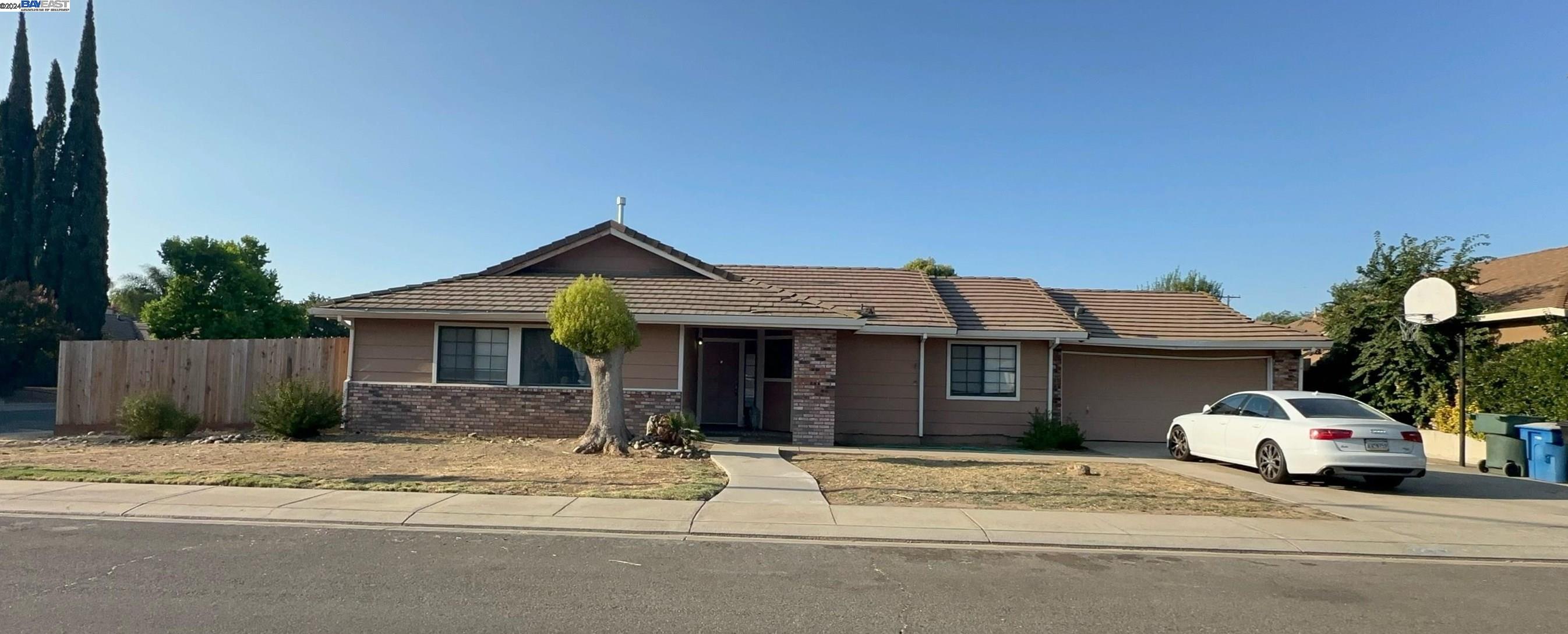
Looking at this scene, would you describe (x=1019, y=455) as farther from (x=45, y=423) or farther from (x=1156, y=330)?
(x=45, y=423)

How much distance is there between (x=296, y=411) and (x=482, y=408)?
2.92 metres

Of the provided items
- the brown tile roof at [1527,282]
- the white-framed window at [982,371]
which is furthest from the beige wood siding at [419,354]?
the brown tile roof at [1527,282]

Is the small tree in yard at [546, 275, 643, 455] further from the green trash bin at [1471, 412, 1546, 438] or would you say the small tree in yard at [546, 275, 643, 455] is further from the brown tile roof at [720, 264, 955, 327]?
the green trash bin at [1471, 412, 1546, 438]

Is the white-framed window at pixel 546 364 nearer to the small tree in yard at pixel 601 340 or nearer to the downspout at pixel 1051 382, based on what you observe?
the small tree in yard at pixel 601 340

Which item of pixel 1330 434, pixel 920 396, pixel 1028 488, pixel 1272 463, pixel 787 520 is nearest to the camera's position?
pixel 787 520

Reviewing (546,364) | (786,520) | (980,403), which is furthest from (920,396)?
(786,520)

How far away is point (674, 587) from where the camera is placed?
606 cm

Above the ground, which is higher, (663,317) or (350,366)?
(663,317)

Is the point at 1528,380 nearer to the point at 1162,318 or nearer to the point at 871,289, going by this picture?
the point at 1162,318

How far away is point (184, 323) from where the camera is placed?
33.7m

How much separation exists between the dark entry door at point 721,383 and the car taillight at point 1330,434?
35.0 feet

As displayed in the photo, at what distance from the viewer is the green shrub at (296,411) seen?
14242 millimetres

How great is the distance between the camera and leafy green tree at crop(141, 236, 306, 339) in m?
33.6

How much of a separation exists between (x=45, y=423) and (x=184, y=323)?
1449 cm
